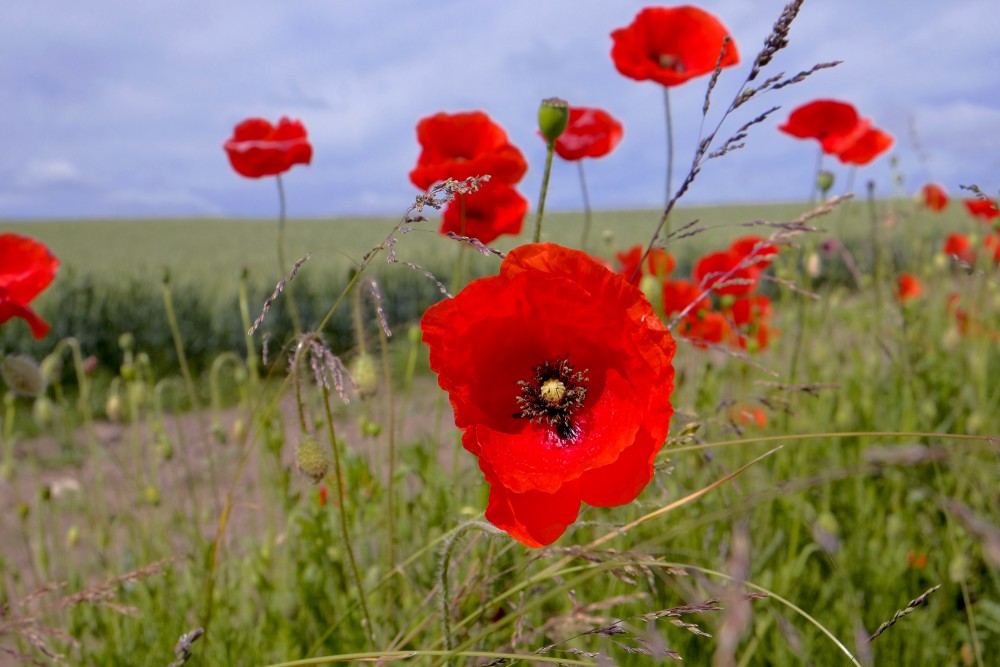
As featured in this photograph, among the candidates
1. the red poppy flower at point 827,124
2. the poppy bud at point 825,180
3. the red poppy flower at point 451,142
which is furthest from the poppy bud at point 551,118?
the poppy bud at point 825,180

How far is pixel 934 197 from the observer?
370cm

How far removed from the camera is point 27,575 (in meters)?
3.41

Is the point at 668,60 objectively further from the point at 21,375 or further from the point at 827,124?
the point at 21,375

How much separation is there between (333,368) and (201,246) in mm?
15230

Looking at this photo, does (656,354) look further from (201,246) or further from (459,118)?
(201,246)

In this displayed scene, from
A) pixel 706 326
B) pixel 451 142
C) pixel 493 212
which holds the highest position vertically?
pixel 451 142

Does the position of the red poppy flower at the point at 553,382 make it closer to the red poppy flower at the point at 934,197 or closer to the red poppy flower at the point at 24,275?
the red poppy flower at the point at 24,275

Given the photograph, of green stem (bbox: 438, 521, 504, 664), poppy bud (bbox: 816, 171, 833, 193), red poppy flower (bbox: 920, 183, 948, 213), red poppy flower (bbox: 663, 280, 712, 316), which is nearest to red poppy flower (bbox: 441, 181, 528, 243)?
red poppy flower (bbox: 663, 280, 712, 316)

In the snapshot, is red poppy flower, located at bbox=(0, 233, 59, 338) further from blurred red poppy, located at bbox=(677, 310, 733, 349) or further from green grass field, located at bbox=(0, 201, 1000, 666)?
blurred red poppy, located at bbox=(677, 310, 733, 349)

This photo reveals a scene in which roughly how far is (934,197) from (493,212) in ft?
9.48

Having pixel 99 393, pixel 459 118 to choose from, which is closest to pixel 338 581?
pixel 459 118

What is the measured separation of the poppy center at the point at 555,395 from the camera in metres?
0.85

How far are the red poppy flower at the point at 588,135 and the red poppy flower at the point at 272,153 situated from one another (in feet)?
2.14


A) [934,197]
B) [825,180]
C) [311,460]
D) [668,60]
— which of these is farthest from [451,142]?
[934,197]
